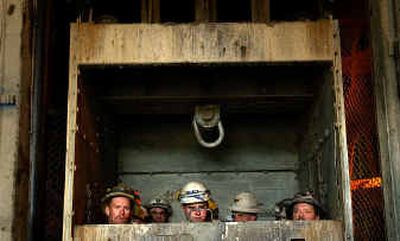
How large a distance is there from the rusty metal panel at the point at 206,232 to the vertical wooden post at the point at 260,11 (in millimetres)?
1691

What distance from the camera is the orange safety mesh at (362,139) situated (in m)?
6.38

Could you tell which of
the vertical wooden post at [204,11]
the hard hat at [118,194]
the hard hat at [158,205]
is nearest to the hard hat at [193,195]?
the hard hat at [118,194]

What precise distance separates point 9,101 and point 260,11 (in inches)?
82.5

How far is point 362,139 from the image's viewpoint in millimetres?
6605

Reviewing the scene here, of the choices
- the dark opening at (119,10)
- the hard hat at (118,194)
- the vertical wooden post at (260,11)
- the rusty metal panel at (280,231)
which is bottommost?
the rusty metal panel at (280,231)

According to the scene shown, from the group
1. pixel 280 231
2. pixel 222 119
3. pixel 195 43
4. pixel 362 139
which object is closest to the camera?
pixel 280 231

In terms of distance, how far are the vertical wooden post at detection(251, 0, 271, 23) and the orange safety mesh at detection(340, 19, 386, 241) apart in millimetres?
1297

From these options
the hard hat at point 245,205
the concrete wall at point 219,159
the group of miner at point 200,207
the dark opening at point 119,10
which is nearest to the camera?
the group of miner at point 200,207

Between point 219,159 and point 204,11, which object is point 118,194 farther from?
point 219,159

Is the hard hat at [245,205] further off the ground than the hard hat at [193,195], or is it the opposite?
the hard hat at [193,195]

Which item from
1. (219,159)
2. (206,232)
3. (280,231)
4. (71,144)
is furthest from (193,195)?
(219,159)

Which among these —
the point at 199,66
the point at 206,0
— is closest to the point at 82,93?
the point at 199,66

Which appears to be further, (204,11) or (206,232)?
(204,11)

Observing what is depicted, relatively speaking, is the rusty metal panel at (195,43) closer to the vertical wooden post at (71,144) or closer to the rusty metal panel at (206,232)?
the vertical wooden post at (71,144)
